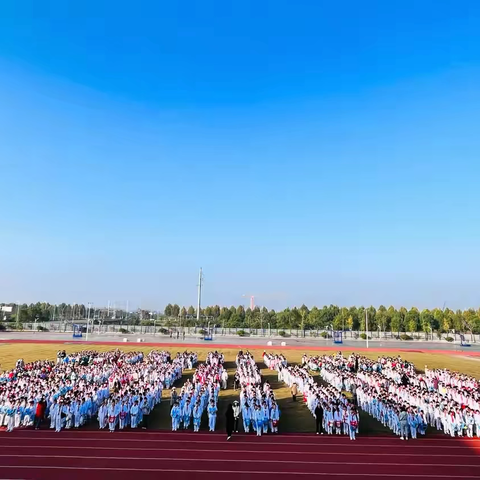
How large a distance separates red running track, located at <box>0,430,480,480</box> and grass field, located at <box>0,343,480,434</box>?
1.73 meters

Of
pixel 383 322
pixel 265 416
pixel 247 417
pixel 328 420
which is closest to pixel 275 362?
pixel 328 420

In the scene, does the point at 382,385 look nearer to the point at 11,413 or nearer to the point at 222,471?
the point at 222,471

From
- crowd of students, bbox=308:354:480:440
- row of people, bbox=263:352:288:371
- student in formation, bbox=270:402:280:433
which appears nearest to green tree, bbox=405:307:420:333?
crowd of students, bbox=308:354:480:440

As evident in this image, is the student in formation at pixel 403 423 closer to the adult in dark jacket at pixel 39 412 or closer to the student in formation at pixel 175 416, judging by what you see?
the student in formation at pixel 175 416

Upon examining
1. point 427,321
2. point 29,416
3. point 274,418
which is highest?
point 427,321

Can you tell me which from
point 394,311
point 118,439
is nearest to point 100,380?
point 118,439

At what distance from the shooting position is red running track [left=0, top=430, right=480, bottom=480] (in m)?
11.0

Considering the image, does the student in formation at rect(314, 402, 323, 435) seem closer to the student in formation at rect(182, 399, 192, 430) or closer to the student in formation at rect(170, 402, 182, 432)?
the student in formation at rect(182, 399, 192, 430)

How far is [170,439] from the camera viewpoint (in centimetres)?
1415

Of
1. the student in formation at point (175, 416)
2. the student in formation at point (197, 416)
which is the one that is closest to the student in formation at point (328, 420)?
the student in formation at point (197, 416)

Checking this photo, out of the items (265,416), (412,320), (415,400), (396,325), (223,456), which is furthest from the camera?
(412,320)

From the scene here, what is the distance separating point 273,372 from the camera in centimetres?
2788

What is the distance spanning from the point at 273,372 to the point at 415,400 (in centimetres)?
1143

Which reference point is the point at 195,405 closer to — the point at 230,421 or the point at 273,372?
the point at 230,421
